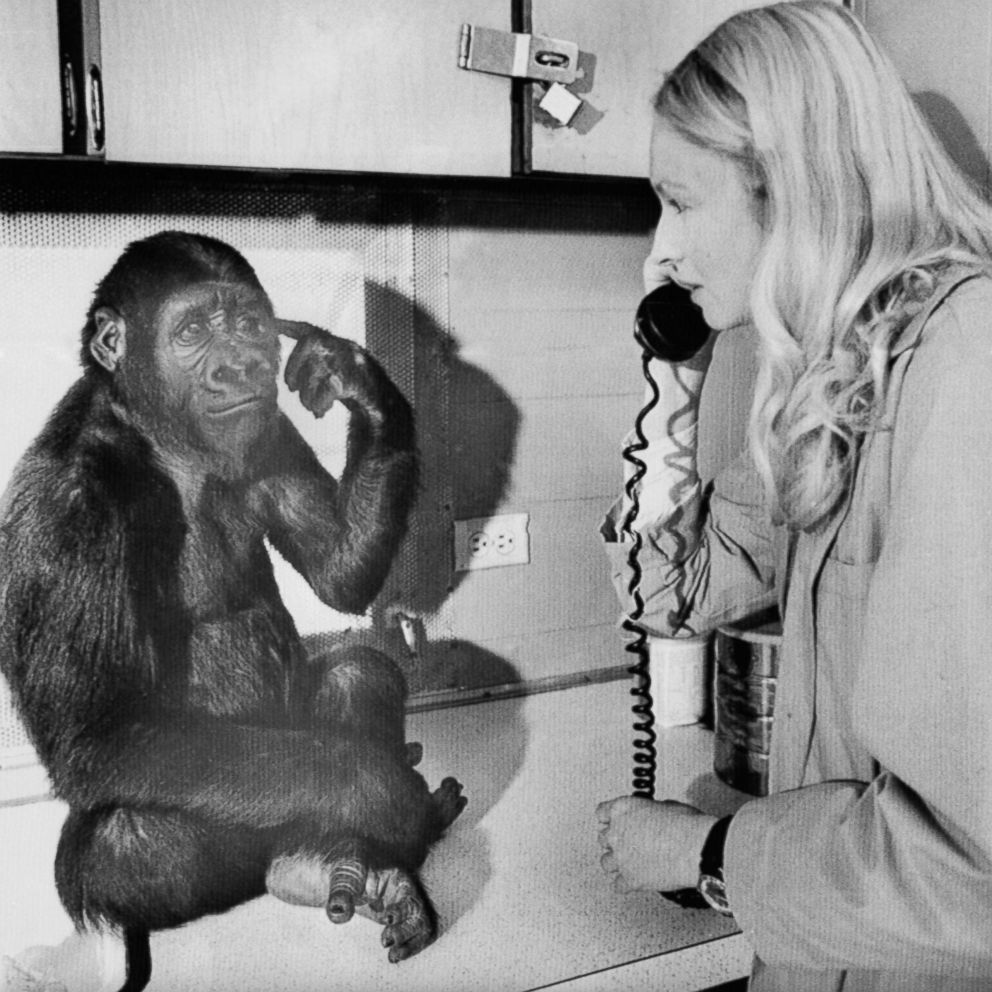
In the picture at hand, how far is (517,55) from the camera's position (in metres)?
1.04

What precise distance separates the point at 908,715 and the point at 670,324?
60cm

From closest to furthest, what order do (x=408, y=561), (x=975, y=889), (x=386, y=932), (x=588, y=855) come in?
(x=975, y=889) → (x=386, y=932) → (x=588, y=855) → (x=408, y=561)

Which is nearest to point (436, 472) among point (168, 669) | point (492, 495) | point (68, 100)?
point (492, 495)

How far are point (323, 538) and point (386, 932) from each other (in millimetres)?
440

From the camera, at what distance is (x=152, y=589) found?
114 cm

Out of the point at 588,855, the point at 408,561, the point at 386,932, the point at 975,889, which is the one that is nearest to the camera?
the point at 975,889

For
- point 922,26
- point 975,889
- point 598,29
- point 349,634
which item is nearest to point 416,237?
point 598,29

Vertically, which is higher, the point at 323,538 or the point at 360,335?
the point at 360,335

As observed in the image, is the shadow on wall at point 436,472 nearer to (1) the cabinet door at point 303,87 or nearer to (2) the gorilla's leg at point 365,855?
(2) the gorilla's leg at point 365,855

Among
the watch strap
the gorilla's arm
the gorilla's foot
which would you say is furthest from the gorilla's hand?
→ the watch strap

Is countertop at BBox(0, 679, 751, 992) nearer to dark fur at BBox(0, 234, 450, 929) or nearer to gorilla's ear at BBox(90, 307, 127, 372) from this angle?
dark fur at BBox(0, 234, 450, 929)

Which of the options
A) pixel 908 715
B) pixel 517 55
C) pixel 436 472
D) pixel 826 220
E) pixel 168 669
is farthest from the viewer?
pixel 436 472

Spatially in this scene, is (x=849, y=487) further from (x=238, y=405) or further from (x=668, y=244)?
(x=238, y=405)

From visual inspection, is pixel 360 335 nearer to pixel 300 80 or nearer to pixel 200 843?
pixel 300 80
